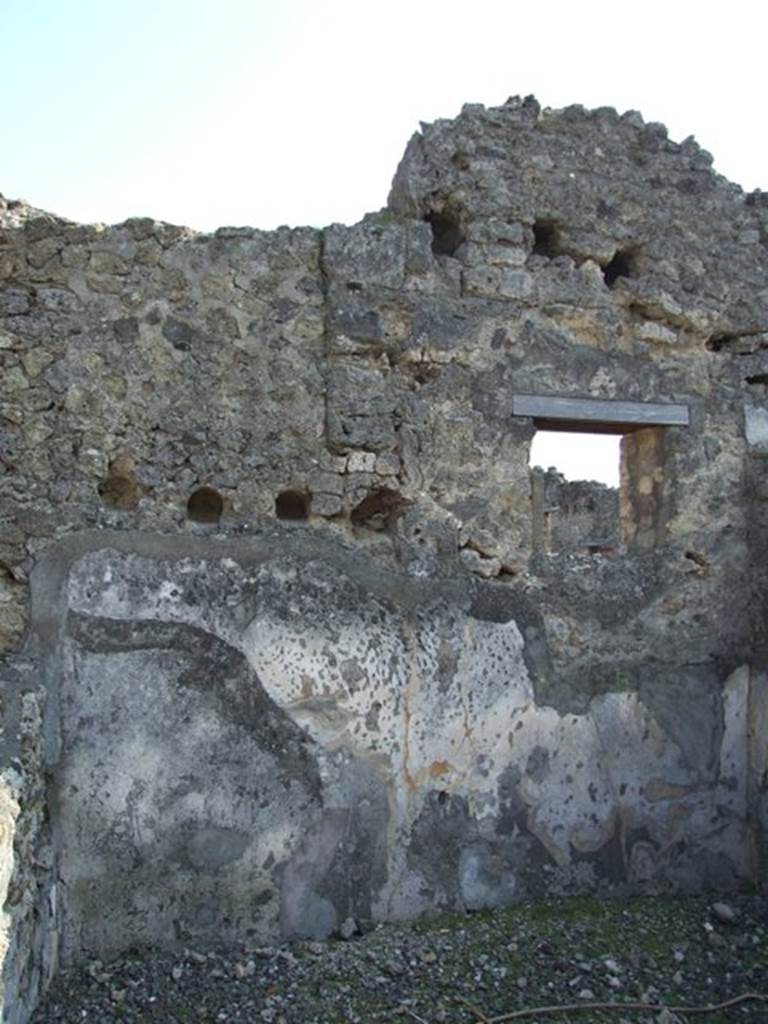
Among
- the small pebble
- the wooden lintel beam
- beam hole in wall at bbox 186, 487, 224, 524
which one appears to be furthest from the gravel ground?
the wooden lintel beam

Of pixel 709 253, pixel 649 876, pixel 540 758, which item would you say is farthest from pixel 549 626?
pixel 709 253

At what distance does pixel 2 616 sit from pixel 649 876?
8.73 ft

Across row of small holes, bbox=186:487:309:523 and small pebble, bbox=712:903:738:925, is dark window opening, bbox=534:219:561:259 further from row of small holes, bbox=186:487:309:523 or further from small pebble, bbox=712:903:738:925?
small pebble, bbox=712:903:738:925

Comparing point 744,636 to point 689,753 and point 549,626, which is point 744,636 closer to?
point 689,753

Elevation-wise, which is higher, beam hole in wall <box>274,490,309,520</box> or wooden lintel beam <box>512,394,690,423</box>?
wooden lintel beam <box>512,394,690,423</box>

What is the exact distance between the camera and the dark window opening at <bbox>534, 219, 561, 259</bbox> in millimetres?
4242

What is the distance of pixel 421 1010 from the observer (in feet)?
10.0

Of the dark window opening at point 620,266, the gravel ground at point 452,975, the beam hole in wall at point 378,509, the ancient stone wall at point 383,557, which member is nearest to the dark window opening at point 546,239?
the ancient stone wall at point 383,557

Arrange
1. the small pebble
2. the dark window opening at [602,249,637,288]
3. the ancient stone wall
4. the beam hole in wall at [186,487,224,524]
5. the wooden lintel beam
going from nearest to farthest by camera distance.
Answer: the ancient stone wall, the beam hole in wall at [186,487,224,524], the small pebble, the wooden lintel beam, the dark window opening at [602,249,637,288]

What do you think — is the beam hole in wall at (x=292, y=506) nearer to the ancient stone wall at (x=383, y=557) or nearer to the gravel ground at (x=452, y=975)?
the ancient stone wall at (x=383, y=557)

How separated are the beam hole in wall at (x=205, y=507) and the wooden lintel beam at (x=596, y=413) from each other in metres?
1.22

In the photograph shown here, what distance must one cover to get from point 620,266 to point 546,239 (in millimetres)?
375

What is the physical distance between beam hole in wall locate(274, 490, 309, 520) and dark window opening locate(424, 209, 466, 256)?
1.21 m

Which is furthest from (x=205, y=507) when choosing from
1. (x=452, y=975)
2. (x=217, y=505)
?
(x=452, y=975)
